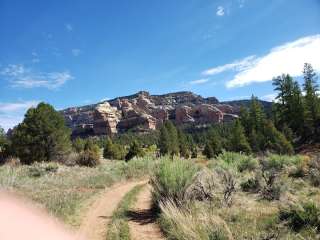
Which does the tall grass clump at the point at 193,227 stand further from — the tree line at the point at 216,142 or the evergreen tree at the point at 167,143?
the evergreen tree at the point at 167,143

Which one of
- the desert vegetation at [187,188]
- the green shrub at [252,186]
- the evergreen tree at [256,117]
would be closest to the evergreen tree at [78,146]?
the desert vegetation at [187,188]

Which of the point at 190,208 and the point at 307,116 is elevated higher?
the point at 307,116

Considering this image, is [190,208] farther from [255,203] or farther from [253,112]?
[253,112]

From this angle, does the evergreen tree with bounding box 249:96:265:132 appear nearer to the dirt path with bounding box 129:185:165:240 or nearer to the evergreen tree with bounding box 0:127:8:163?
the evergreen tree with bounding box 0:127:8:163

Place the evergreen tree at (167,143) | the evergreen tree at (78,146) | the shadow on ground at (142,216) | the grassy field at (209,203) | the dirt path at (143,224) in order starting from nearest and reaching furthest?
the grassy field at (209,203) → the dirt path at (143,224) → the shadow on ground at (142,216) → the evergreen tree at (78,146) → the evergreen tree at (167,143)

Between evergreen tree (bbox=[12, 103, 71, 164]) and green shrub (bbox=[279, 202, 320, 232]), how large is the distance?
26.1 m

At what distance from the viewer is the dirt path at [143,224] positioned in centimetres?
802

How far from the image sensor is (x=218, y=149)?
194ft

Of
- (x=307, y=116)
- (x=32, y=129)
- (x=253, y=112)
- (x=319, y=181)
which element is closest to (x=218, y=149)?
(x=253, y=112)

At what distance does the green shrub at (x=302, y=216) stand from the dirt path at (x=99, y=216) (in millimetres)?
4893

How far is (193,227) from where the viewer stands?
23.0 feet

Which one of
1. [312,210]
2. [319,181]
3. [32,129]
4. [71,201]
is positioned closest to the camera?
[312,210]

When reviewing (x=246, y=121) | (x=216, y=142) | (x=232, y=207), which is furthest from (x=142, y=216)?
(x=246, y=121)

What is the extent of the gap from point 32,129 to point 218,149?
121 feet
